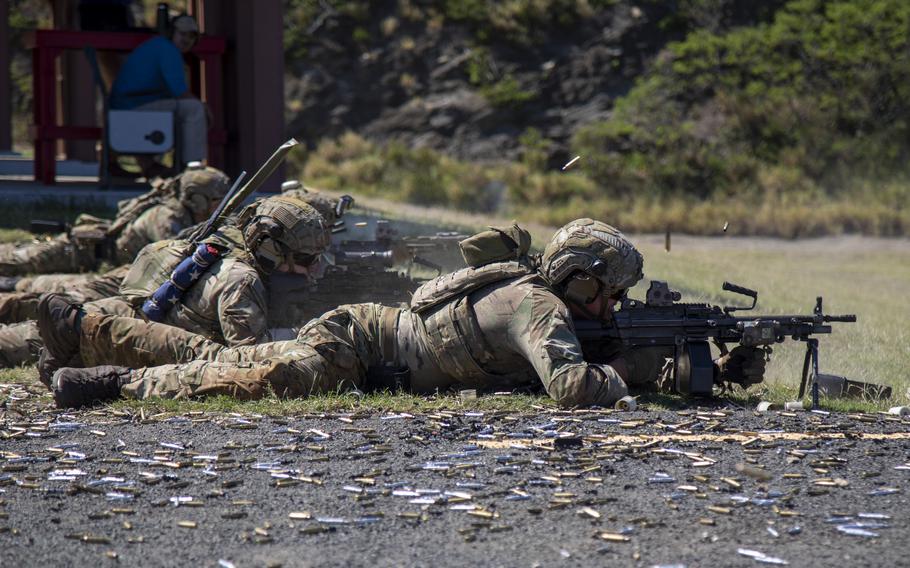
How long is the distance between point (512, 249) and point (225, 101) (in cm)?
917

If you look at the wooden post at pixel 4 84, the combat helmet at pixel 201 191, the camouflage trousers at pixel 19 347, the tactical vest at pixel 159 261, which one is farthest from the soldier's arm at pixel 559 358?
the wooden post at pixel 4 84

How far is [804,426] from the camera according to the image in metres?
6.18

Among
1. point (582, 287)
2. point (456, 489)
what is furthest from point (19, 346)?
point (456, 489)

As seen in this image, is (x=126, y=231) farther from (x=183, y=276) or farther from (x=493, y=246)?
(x=493, y=246)

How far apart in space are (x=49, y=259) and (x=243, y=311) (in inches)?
190

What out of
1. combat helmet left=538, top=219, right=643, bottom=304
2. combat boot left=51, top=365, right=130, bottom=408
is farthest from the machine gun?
combat boot left=51, top=365, right=130, bottom=408

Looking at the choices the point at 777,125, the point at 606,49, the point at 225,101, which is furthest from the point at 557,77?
the point at 225,101

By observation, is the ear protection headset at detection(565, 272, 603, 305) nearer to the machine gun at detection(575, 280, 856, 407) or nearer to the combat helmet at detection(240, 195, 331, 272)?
the machine gun at detection(575, 280, 856, 407)

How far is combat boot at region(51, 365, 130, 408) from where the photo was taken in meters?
6.63

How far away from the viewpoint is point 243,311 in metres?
7.44

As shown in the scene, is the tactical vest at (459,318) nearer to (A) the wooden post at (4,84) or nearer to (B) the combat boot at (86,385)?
(B) the combat boot at (86,385)

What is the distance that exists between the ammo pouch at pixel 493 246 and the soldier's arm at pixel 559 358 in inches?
16.9

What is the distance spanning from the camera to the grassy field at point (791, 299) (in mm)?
6695

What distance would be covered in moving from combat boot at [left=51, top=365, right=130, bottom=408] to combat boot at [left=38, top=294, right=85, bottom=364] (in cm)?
35
